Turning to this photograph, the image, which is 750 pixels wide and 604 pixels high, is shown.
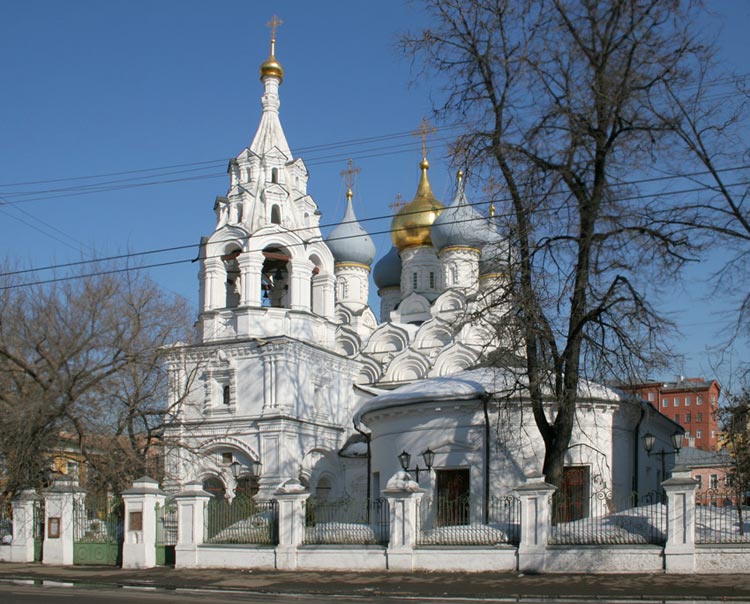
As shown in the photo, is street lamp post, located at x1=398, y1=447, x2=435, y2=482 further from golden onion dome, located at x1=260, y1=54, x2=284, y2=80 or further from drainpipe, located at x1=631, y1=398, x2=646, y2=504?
golden onion dome, located at x1=260, y1=54, x2=284, y2=80

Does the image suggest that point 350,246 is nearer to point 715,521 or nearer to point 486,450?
point 486,450

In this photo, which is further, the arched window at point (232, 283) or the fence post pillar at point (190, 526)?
the arched window at point (232, 283)

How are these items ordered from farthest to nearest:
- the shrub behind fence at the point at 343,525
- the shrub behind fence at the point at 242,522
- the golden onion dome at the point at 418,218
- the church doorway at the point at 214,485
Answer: the golden onion dome at the point at 418,218 < the church doorway at the point at 214,485 < the shrub behind fence at the point at 242,522 < the shrub behind fence at the point at 343,525

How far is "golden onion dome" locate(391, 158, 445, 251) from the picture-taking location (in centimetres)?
4647

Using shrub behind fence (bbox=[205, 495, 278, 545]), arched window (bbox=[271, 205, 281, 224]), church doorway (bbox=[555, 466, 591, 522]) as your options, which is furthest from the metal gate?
arched window (bbox=[271, 205, 281, 224])

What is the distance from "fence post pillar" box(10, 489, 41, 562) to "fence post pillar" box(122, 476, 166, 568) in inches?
110

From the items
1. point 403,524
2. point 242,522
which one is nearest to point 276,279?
point 242,522

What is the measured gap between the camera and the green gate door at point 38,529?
72.9ft

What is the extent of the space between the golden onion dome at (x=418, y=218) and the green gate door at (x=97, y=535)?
25.9m

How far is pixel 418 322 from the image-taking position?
45125mm

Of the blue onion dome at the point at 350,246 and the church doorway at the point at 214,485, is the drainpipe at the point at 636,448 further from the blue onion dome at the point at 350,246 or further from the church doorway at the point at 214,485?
the blue onion dome at the point at 350,246

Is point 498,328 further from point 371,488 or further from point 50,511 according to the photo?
point 50,511

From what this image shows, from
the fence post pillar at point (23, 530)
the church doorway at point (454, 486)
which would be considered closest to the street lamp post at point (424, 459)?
the church doorway at point (454, 486)

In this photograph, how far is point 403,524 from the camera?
17312 mm
